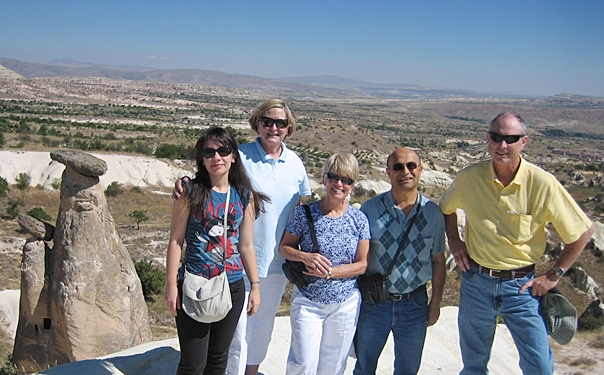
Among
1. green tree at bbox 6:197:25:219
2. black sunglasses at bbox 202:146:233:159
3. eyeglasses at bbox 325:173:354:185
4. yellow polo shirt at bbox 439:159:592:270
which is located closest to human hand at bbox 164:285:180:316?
black sunglasses at bbox 202:146:233:159

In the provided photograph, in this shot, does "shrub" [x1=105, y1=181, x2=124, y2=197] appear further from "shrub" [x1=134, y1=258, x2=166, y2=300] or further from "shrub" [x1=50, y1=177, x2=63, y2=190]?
"shrub" [x1=134, y1=258, x2=166, y2=300]

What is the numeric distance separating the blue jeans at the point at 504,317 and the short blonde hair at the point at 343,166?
43.8 inches

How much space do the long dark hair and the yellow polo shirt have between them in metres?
1.44

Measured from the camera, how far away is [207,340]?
122 inches

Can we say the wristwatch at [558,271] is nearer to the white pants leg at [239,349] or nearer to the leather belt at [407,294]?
the leather belt at [407,294]

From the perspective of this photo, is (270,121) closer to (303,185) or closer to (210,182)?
(303,185)

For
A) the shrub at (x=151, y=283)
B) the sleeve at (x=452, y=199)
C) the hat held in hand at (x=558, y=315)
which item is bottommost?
the shrub at (x=151, y=283)

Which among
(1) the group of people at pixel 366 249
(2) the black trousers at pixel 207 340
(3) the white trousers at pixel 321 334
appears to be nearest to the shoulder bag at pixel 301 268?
(1) the group of people at pixel 366 249

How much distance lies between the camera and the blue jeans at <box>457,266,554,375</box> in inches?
131

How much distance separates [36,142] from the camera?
29.8 metres

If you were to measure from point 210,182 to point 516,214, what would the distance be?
201 cm

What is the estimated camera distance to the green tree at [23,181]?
20.9 meters

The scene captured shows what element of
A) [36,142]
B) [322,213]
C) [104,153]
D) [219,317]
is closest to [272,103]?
[322,213]

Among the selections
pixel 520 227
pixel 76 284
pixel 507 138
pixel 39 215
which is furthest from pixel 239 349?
pixel 39 215
